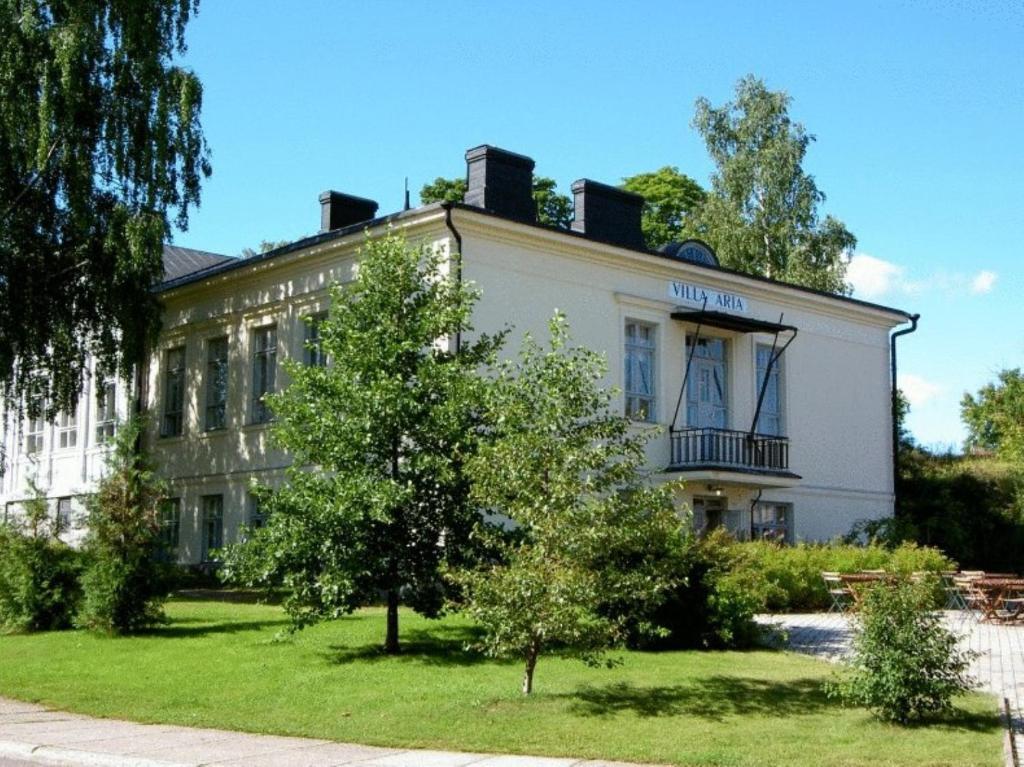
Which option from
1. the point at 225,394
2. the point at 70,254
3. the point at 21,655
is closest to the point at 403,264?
the point at 21,655

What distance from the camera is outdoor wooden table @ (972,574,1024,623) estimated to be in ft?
70.8

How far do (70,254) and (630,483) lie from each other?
54.0 feet

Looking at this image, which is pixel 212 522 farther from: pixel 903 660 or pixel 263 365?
pixel 903 660

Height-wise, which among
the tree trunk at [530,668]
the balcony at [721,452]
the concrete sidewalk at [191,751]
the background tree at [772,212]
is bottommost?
the concrete sidewalk at [191,751]

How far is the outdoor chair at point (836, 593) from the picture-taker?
2239 cm

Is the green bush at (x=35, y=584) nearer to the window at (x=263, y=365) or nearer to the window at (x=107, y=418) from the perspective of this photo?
the window at (x=263, y=365)

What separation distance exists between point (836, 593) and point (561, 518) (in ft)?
35.6

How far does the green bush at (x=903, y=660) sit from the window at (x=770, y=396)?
19.5 metres

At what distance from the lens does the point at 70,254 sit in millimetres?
26109

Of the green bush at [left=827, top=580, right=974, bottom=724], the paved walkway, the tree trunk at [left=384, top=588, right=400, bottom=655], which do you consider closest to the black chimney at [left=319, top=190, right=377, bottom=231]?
the paved walkway

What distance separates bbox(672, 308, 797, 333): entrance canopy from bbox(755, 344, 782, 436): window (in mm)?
1338

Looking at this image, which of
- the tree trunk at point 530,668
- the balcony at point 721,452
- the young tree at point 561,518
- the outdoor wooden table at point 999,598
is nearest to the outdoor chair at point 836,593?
the outdoor wooden table at point 999,598

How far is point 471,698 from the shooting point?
13086mm

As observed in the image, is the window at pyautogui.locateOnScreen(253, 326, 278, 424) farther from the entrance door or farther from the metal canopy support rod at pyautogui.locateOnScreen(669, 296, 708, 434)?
the entrance door
